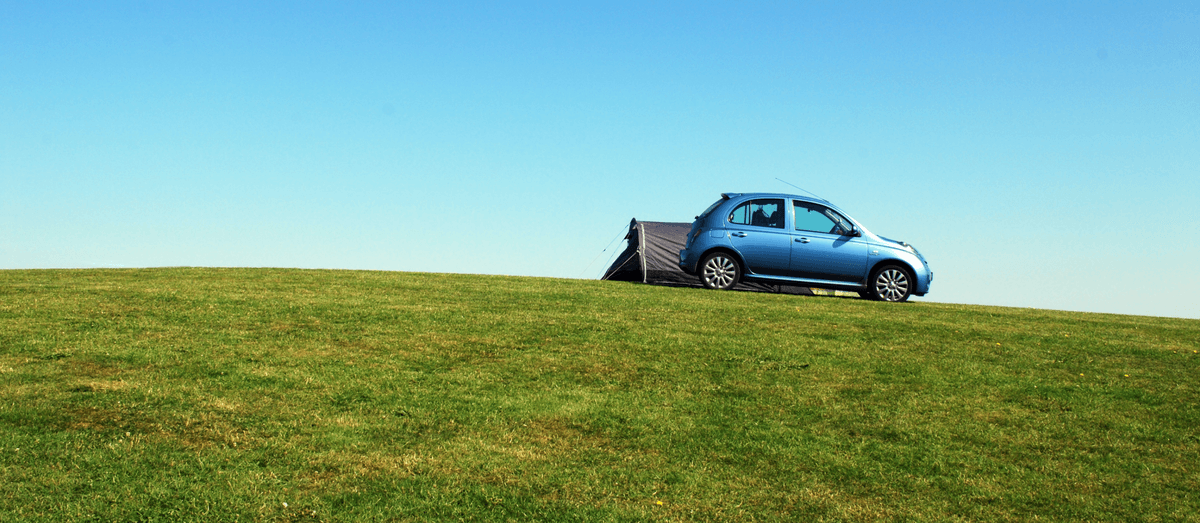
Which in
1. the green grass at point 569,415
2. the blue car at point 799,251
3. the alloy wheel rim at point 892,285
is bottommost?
the green grass at point 569,415

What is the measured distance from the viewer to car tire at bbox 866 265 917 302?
16.2 meters

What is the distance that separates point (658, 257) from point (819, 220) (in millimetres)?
7024

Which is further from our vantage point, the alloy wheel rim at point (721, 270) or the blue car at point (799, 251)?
the alloy wheel rim at point (721, 270)

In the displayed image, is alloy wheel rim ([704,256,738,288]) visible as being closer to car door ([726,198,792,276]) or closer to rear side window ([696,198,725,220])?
car door ([726,198,792,276])

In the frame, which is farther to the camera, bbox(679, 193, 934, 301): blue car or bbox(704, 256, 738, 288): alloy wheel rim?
bbox(704, 256, 738, 288): alloy wheel rim

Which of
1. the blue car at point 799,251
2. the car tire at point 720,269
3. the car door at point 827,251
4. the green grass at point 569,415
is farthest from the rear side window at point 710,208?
the green grass at point 569,415

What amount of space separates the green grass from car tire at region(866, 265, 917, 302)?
3.84m

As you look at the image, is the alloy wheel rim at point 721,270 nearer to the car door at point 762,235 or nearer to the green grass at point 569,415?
the car door at point 762,235

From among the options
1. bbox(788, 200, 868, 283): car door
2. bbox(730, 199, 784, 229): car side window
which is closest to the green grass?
bbox(788, 200, 868, 283): car door

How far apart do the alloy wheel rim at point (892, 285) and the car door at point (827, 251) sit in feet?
1.20

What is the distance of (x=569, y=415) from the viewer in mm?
7602

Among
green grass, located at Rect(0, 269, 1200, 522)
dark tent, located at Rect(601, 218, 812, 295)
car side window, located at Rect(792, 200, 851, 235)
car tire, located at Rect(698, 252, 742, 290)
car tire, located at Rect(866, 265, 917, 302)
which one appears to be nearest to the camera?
green grass, located at Rect(0, 269, 1200, 522)

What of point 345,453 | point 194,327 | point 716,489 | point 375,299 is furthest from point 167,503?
point 375,299

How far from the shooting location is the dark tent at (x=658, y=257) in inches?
888
